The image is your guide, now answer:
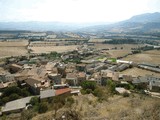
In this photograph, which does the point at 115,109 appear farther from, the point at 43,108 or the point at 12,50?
the point at 12,50

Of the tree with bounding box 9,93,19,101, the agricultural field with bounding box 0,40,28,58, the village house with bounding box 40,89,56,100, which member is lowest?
the agricultural field with bounding box 0,40,28,58

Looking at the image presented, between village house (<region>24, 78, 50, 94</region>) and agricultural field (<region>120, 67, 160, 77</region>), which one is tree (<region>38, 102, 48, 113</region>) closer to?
village house (<region>24, 78, 50, 94</region>)

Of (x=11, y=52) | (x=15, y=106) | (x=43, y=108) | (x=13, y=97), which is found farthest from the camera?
(x=11, y=52)

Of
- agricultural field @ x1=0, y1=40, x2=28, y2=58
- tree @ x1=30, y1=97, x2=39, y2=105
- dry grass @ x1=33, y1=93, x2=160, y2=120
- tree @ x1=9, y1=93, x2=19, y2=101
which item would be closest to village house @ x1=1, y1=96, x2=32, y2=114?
tree @ x1=30, y1=97, x2=39, y2=105

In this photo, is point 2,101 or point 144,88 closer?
point 2,101

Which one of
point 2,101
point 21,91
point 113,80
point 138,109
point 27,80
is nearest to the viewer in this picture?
point 138,109

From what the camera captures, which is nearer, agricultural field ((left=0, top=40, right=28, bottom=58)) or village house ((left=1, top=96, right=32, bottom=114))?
village house ((left=1, top=96, right=32, bottom=114))

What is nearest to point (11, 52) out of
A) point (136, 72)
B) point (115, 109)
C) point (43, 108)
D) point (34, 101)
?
point (136, 72)

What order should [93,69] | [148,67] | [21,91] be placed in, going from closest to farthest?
[21,91]
[93,69]
[148,67]

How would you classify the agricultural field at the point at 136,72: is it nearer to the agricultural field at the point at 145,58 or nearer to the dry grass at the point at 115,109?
the agricultural field at the point at 145,58

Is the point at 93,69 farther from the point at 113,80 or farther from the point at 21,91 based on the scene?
the point at 21,91

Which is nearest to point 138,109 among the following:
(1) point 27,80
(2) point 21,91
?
(2) point 21,91
